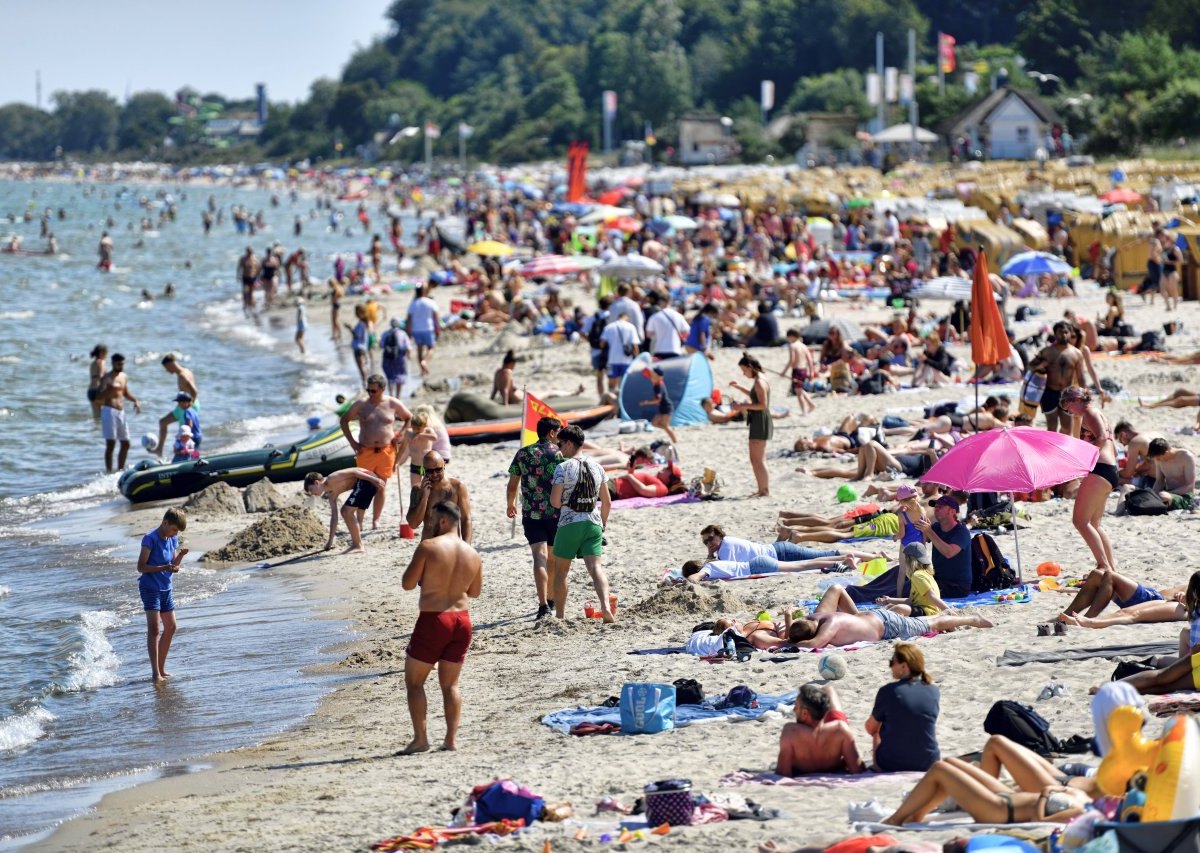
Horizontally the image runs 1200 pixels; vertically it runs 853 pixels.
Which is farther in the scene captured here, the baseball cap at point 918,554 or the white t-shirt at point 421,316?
the white t-shirt at point 421,316

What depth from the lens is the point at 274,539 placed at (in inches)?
557

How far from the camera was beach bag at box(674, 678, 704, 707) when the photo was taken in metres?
8.59

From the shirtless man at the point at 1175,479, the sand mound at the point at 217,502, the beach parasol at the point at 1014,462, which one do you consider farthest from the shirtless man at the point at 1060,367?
the sand mound at the point at 217,502

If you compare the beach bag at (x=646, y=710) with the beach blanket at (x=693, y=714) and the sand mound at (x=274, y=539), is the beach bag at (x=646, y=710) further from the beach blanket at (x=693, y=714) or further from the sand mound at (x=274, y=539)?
the sand mound at (x=274, y=539)

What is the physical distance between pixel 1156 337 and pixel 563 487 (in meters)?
13.3

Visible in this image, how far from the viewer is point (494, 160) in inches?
5054

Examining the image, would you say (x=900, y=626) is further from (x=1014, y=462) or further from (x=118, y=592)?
(x=118, y=592)

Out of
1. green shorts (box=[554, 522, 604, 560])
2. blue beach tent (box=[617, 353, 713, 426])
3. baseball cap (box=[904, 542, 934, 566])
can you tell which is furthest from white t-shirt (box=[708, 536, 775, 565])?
blue beach tent (box=[617, 353, 713, 426])

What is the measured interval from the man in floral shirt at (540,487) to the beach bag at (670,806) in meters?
3.89

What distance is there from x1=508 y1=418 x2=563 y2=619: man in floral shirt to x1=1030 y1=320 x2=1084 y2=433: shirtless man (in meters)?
→ 5.18

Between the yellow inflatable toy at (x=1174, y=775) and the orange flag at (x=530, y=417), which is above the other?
the orange flag at (x=530, y=417)

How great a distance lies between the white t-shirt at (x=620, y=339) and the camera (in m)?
18.6

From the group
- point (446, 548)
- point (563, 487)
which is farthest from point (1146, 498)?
point (446, 548)

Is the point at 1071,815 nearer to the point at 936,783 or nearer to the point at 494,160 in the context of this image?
the point at 936,783
